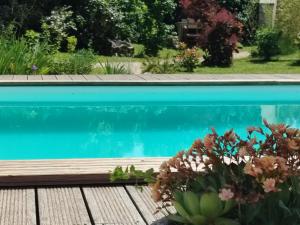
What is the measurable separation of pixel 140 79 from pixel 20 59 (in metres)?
2.50

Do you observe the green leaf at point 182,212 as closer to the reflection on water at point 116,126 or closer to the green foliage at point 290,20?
the reflection on water at point 116,126

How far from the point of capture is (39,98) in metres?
9.90

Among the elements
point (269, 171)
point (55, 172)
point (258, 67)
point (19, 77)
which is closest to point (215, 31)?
point (258, 67)

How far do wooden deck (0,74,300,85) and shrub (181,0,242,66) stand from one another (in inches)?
92.7

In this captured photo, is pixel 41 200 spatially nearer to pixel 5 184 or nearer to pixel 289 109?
pixel 5 184

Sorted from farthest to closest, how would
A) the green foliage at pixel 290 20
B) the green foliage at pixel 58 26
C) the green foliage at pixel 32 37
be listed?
the green foliage at pixel 290 20, the green foliage at pixel 58 26, the green foliage at pixel 32 37

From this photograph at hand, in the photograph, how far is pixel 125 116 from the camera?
918 cm

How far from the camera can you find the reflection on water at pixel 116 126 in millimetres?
7262

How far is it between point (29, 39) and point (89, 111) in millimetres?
4580

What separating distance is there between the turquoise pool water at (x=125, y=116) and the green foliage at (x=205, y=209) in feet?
16.4

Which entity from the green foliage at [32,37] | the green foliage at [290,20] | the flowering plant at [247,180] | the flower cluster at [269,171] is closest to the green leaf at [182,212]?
the flowering plant at [247,180]

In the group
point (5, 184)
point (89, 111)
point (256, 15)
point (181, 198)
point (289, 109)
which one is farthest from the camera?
point (256, 15)

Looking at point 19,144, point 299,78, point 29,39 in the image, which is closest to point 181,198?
point 19,144

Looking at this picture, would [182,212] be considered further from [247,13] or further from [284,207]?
[247,13]
